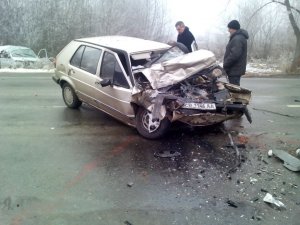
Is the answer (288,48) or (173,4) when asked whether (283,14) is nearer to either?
(288,48)

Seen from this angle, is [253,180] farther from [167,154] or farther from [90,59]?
[90,59]

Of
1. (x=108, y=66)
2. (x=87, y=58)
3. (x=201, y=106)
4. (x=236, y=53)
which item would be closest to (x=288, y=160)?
(x=201, y=106)

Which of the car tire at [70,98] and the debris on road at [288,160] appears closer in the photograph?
the debris on road at [288,160]

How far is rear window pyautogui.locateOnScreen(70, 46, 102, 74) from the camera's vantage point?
7.11 m

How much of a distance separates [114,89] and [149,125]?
94 centimetres

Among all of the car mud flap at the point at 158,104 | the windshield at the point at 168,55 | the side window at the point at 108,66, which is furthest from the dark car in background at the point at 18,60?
the car mud flap at the point at 158,104

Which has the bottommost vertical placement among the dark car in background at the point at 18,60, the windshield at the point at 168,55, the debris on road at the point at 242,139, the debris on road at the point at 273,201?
the dark car in background at the point at 18,60

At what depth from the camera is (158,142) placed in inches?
242

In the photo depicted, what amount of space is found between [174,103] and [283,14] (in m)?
22.7

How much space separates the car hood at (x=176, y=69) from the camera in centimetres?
614

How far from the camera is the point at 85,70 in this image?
732 centimetres

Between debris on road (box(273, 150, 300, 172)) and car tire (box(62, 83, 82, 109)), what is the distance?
4.43 m

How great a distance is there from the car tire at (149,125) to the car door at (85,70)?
4.18 feet

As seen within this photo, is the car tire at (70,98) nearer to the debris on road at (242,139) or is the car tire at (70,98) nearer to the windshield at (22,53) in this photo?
the debris on road at (242,139)
